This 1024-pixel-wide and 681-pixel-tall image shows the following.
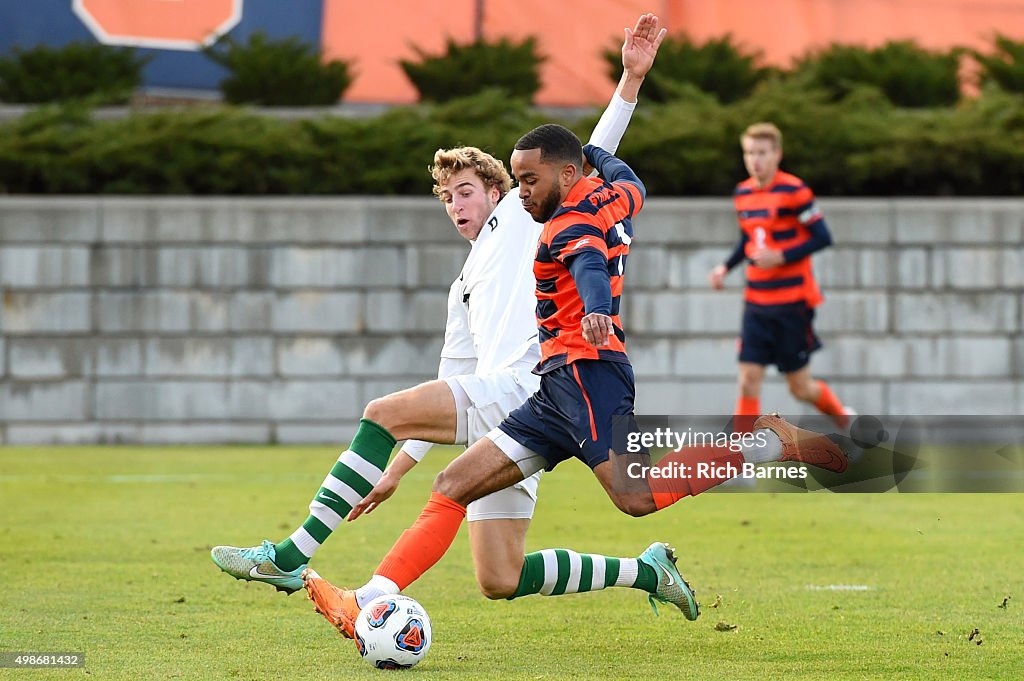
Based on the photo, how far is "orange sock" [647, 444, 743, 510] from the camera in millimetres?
5043

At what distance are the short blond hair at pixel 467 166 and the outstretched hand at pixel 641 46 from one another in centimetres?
64

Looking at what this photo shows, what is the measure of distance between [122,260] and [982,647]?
9.92 metres

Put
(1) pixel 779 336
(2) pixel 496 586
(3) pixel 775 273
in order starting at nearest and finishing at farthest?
(2) pixel 496 586
(1) pixel 779 336
(3) pixel 775 273

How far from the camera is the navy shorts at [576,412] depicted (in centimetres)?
511

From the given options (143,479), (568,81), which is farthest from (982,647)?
(568,81)

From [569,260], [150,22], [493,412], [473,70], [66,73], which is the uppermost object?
[150,22]

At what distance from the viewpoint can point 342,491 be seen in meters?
5.41

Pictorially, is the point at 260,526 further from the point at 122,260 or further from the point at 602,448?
the point at 122,260

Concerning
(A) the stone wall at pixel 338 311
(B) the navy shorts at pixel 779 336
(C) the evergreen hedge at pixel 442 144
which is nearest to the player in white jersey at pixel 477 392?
(B) the navy shorts at pixel 779 336

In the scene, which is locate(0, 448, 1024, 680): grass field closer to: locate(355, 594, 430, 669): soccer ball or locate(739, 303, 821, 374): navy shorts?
locate(355, 594, 430, 669): soccer ball

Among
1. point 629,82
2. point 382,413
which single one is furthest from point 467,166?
point 382,413

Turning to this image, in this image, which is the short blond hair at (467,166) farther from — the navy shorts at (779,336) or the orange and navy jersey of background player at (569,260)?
the navy shorts at (779,336)

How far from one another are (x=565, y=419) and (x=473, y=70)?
11526 millimetres

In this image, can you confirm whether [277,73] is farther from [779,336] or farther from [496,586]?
[496,586]
